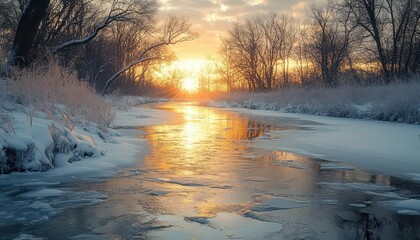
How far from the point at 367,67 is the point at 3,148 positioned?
39477 millimetres

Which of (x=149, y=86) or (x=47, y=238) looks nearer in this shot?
(x=47, y=238)

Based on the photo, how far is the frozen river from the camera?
3400 mm

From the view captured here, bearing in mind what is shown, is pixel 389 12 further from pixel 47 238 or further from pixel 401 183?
pixel 47 238

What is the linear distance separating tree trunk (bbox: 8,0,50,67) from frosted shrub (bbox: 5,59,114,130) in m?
1.04

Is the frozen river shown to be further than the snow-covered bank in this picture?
No

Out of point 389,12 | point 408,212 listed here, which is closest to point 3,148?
point 408,212

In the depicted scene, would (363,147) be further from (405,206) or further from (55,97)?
(55,97)

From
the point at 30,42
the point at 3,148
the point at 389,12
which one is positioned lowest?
the point at 3,148

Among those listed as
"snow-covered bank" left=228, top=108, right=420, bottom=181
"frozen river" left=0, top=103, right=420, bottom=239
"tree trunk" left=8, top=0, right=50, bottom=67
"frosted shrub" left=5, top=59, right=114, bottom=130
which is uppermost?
"tree trunk" left=8, top=0, right=50, bottom=67

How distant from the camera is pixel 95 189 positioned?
193 inches

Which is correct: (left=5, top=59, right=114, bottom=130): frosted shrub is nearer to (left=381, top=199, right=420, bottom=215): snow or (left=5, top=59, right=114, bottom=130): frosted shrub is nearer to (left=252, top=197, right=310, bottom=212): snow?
(left=252, top=197, right=310, bottom=212): snow

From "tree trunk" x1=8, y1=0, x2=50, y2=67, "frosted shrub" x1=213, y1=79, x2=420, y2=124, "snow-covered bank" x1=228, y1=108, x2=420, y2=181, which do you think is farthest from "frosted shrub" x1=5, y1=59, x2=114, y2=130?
"frosted shrub" x1=213, y1=79, x2=420, y2=124

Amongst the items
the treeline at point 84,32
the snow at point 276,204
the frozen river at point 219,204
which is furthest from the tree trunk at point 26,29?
the snow at point 276,204

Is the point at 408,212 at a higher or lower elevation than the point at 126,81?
→ lower
